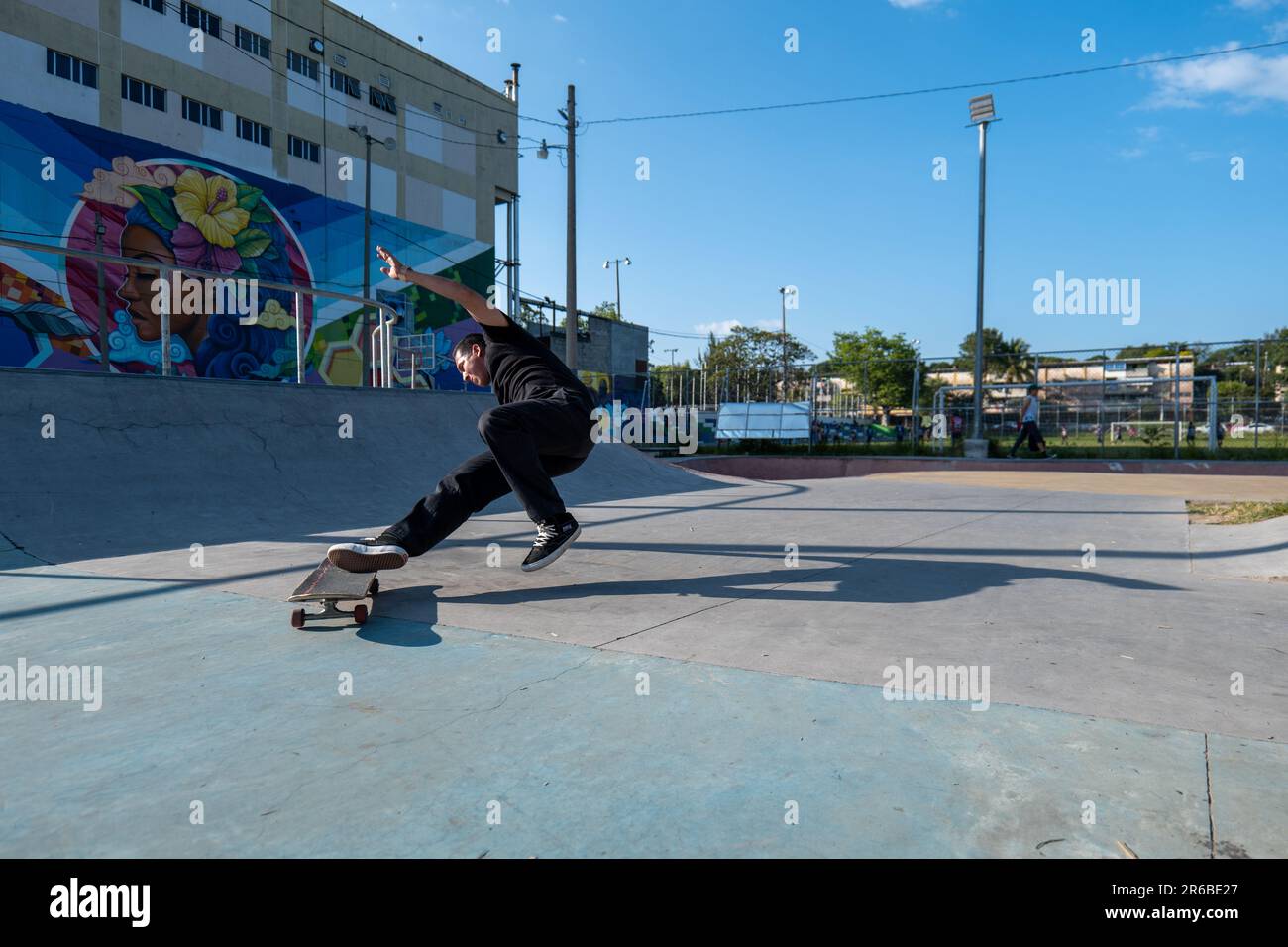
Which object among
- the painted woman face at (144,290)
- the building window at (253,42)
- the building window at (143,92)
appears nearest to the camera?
the painted woman face at (144,290)

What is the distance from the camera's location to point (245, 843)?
1.48 meters

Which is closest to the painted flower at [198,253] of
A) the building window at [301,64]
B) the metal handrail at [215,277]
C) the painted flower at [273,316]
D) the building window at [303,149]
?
the painted flower at [273,316]

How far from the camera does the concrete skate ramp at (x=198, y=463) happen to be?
5535mm

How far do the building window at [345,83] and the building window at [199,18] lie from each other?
4.62 m

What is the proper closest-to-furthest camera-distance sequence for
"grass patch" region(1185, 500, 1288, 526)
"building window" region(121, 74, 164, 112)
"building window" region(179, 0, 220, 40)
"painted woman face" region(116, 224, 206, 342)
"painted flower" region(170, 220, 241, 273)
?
"grass patch" region(1185, 500, 1288, 526)
"painted woman face" region(116, 224, 206, 342)
"building window" region(121, 74, 164, 112)
"painted flower" region(170, 220, 241, 273)
"building window" region(179, 0, 220, 40)

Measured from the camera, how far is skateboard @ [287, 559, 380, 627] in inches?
125

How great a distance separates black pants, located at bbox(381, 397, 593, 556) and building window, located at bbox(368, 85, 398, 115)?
31719 millimetres

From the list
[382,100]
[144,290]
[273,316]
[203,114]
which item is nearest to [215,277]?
[144,290]

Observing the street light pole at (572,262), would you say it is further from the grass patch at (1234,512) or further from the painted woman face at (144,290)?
the grass patch at (1234,512)

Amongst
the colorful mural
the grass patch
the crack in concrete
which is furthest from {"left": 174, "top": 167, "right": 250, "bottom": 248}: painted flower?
the crack in concrete

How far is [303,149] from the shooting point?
1067 inches

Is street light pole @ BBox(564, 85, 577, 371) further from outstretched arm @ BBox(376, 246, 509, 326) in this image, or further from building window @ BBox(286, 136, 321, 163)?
outstretched arm @ BBox(376, 246, 509, 326)
